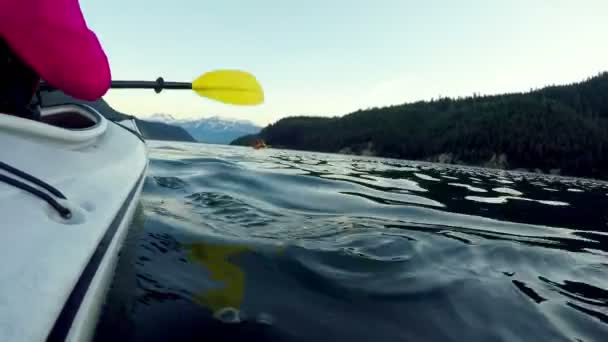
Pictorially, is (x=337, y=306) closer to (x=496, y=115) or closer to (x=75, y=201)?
(x=75, y=201)

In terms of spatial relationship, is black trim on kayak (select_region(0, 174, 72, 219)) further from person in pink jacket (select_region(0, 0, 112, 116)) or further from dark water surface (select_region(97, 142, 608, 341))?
dark water surface (select_region(97, 142, 608, 341))

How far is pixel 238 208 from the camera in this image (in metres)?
6.66

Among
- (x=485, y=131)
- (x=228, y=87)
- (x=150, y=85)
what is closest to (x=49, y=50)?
(x=150, y=85)

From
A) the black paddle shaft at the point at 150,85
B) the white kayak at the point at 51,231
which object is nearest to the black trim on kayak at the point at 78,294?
the white kayak at the point at 51,231

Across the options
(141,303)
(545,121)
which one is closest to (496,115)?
(545,121)

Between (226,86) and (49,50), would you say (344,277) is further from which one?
(226,86)

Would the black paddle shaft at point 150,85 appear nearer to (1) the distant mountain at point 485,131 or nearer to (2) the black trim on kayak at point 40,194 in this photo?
(2) the black trim on kayak at point 40,194

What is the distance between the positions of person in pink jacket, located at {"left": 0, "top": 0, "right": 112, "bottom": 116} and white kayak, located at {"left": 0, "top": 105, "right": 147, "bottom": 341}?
0.29m

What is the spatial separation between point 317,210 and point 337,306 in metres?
4.02

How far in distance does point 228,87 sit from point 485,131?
11078 centimetres

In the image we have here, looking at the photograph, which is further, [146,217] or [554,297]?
[146,217]

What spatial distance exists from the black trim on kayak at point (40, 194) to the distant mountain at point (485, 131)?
84809 mm

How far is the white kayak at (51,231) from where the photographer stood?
136cm

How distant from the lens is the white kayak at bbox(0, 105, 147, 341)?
1355 millimetres
